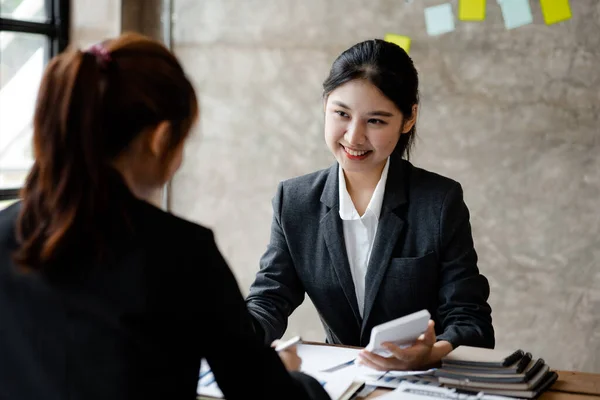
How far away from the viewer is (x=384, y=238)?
1941mm

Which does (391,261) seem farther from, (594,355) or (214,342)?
(594,355)

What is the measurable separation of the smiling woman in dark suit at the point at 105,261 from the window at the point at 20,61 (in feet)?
6.86

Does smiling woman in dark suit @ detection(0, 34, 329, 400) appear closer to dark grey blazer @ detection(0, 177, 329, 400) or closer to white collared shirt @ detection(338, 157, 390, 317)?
dark grey blazer @ detection(0, 177, 329, 400)

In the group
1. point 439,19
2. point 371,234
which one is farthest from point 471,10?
point 371,234

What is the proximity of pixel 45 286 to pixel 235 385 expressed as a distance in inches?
11.4

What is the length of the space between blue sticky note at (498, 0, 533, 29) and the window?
1789 mm

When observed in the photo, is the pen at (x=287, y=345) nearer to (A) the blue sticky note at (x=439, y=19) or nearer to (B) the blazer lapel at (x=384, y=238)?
(B) the blazer lapel at (x=384, y=238)

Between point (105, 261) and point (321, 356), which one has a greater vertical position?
point (105, 261)

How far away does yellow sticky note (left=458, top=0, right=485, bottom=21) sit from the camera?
302cm

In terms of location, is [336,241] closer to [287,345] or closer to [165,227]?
[287,345]

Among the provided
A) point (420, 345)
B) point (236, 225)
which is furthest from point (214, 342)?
point (236, 225)

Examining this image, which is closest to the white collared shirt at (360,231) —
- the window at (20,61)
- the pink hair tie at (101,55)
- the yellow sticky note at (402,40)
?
the pink hair tie at (101,55)

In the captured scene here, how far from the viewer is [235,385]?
3.42ft

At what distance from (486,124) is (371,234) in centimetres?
127
